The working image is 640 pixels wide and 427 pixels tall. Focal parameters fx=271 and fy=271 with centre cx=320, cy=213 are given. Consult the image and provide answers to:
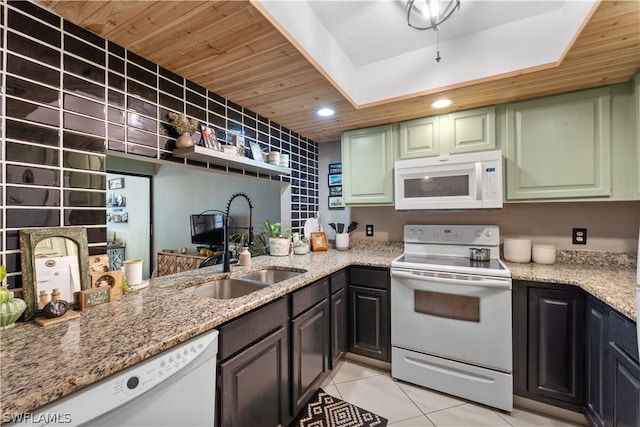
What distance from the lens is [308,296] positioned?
1.65 metres

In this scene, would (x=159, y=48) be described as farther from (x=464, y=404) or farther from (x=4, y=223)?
(x=464, y=404)

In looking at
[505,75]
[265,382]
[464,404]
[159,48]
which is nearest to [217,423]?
[265,382]

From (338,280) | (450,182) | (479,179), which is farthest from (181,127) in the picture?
(479,179)

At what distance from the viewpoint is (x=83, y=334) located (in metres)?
0.87

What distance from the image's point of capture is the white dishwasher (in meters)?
0.65

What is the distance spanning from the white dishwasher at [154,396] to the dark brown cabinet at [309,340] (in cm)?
58

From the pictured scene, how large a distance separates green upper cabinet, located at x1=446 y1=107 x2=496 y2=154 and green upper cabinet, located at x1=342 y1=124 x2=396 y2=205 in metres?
0.48

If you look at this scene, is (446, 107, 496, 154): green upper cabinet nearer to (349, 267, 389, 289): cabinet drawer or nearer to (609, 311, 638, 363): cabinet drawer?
(349, 267, 389, 289): cabinet drawer

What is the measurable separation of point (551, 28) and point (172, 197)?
4.76m

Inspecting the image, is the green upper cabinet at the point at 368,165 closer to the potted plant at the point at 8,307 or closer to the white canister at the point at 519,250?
the white canister at the point at 519,250

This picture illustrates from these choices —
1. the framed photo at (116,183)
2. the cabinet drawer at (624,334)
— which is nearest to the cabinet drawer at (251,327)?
the cabinet drawer at (624,334)

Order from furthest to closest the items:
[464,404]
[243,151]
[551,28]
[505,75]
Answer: [243,151] → [464,404] → [505,75] → [551,28]

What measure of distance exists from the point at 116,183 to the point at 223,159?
3745mm

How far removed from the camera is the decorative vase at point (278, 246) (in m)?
2.37
